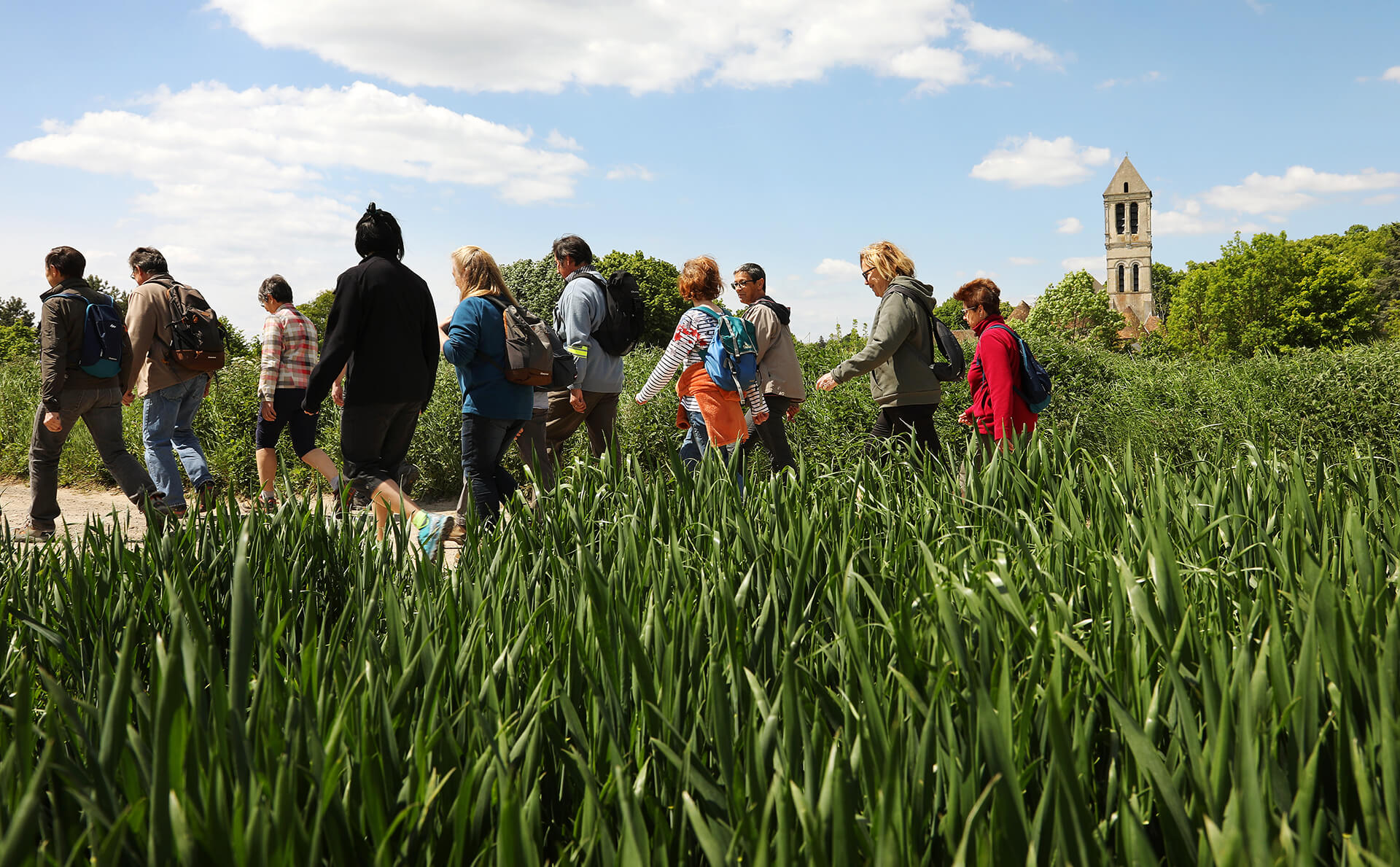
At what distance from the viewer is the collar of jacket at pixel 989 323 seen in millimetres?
5098

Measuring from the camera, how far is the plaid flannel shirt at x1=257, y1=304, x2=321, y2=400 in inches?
234

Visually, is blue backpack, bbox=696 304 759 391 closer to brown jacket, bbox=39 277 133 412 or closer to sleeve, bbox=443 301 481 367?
sleeve, bbox=443 301 481 367

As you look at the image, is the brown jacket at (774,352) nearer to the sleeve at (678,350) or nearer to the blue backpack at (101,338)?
the sleeve at (678,350)

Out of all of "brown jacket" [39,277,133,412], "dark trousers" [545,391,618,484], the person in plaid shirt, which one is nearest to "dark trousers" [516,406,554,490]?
"dark trousers" [545,391,618,484]

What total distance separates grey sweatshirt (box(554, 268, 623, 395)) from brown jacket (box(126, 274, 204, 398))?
2404 millimetres

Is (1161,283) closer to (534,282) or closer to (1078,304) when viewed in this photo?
(1078,304)

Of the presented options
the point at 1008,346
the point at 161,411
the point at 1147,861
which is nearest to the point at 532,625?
the point at 1147,861

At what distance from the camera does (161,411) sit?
6.21m

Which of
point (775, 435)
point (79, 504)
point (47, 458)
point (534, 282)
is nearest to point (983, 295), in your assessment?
point (775, 435)

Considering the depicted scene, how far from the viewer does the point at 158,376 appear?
20.1ft

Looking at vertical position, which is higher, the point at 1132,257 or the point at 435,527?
the point at 1132,257

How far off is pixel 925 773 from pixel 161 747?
79cm

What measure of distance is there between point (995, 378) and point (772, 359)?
57.2 inches

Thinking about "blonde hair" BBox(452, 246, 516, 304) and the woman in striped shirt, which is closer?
"blonde hair" BBox(452, 246, 516, 304)
